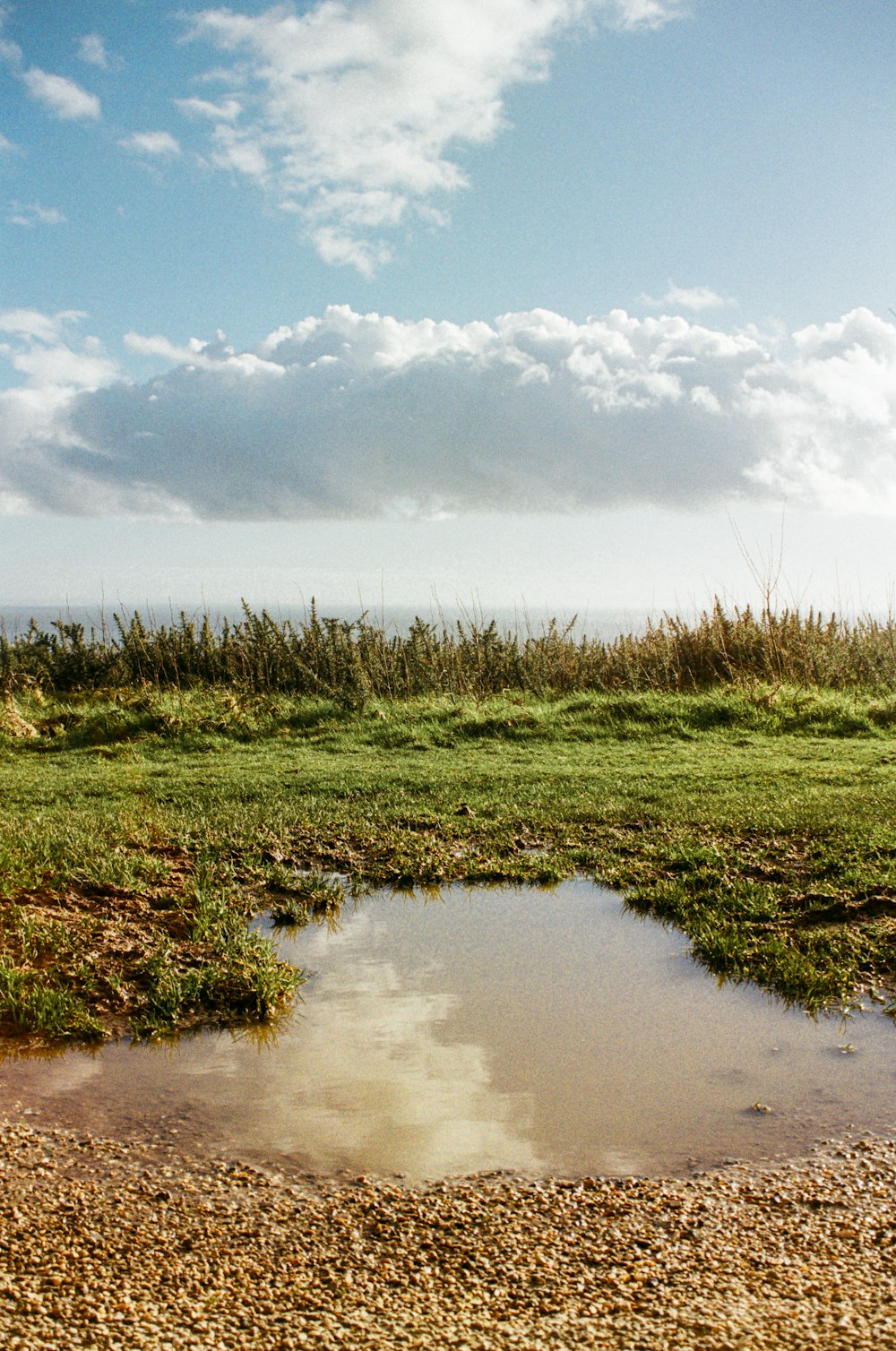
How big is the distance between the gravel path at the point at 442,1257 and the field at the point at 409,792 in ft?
4.33

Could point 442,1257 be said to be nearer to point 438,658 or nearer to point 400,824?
point 400,824

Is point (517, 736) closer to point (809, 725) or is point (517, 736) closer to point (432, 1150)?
point (809, 725)

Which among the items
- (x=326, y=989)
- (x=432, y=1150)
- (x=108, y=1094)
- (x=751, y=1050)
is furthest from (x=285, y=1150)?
(x=751, y=1050)

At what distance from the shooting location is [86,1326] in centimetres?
238

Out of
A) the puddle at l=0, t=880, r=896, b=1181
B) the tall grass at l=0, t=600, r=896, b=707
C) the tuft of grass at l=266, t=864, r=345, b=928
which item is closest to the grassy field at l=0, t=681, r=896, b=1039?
the tuft of grass at l=266, t=864, r=345, b=928

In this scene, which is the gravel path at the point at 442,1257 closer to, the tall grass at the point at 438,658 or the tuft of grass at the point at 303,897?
the tuft of grass at the point at 303,897

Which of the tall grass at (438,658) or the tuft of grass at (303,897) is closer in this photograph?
the tuft of grass at (303,897)

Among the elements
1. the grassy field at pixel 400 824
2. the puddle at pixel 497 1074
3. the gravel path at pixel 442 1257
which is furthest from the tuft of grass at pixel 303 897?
the gravel path at pixel 442 1257

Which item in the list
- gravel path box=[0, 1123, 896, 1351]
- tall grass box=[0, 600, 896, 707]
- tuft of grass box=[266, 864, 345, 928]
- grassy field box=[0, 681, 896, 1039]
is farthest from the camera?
tall grass box=[0, 600, 896, 707]

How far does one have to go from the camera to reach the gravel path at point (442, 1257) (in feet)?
7.80

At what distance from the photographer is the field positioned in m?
4.83

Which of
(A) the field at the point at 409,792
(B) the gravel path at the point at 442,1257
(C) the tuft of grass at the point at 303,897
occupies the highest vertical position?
(A) the field at the point at 409,792

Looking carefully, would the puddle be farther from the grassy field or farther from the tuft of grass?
the tuft of grass

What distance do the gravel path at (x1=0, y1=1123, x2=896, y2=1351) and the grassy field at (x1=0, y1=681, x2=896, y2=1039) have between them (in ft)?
4.29
